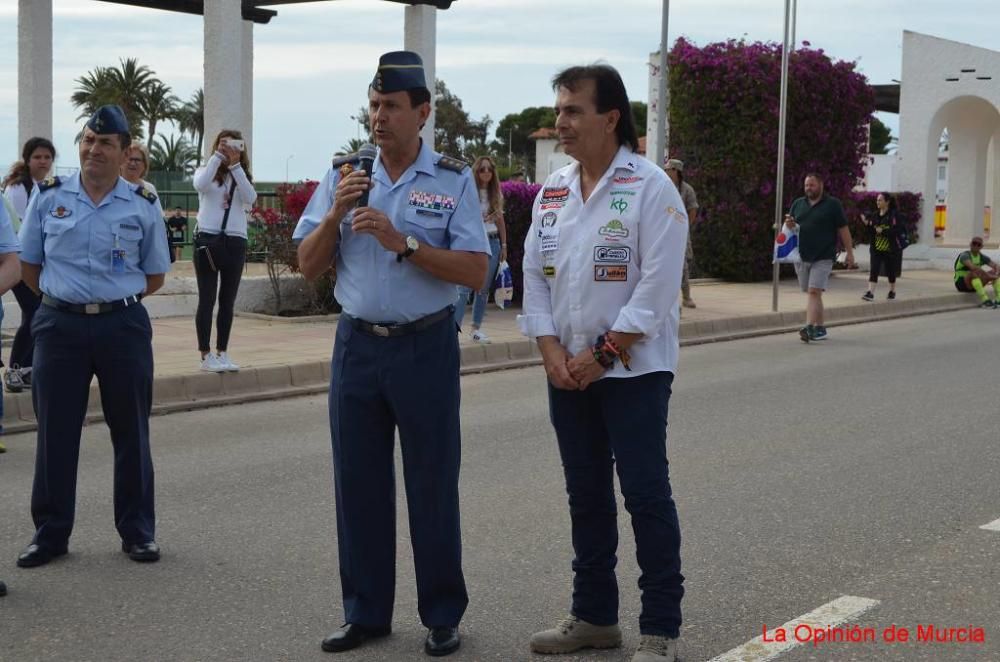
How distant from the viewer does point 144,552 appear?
19.1 ft

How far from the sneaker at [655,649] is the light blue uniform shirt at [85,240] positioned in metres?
2.87

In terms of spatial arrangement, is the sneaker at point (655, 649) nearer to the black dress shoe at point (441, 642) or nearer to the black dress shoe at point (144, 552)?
the black dress shoe at point (441, 642)

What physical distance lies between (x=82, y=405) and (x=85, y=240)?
0.74 m

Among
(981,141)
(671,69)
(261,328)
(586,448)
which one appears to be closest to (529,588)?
(586,448)

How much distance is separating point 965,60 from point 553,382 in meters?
27.6

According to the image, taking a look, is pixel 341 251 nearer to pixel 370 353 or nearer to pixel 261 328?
pixel 370 353

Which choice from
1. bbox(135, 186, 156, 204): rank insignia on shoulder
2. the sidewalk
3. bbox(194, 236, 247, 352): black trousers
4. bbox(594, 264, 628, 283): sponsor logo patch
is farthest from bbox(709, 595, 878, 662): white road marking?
bbox(194, 236, 247, 352): black trousers

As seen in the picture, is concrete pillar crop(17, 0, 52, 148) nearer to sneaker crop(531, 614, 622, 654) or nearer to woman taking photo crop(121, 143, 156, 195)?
woman taking photo crop(121, 143, 156, 195)

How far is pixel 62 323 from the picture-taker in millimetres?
5793

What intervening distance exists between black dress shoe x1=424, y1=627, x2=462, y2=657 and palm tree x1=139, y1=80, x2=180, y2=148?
72.8m

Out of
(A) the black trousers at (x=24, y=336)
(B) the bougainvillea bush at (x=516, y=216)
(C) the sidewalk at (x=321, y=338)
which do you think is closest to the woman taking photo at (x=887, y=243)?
(C) the sidewalk at (x=321, y=338)

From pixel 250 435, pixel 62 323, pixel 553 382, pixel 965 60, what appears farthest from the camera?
pixel 965 60

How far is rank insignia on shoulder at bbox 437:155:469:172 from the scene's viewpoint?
4.71 m

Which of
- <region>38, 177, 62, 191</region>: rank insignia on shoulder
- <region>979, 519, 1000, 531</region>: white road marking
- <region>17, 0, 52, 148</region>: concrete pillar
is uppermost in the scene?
<region>17, 0, 52, 148</region>: concrete pillar
